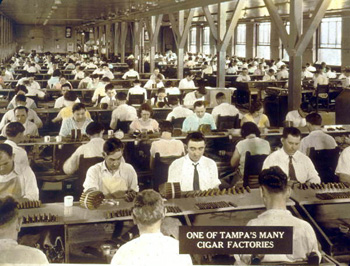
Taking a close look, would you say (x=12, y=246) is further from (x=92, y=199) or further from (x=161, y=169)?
(x=161, y=169)

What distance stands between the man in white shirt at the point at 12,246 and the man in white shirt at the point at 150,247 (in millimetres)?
366

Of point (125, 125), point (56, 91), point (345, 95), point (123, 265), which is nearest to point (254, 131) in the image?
point (125, 125)

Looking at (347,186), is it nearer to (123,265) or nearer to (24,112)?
(123,265)

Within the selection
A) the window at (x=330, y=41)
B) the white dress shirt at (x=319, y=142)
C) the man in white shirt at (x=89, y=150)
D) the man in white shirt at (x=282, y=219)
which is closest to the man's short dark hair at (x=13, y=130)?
the man in white shirt at (x=89, y=150)

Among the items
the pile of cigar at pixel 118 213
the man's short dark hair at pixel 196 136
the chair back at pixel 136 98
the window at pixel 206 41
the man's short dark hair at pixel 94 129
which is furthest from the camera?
the window at pixel 206 41

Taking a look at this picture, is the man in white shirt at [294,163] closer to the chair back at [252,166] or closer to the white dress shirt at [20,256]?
the chair back at [252,166]

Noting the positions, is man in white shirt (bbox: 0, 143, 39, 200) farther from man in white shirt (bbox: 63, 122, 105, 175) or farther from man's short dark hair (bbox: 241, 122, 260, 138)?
man's short dark hair (bbox: 241, 122, 260, 138)

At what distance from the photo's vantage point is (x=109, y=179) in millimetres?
4664

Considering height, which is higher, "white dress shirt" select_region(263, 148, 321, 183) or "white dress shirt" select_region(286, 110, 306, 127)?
"white dress shirt" select_region(286, 110, 306, 127)

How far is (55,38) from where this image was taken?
40688 millimetres

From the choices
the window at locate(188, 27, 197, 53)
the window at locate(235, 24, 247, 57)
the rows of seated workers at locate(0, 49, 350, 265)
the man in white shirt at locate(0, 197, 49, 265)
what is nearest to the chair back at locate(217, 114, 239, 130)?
the rows of seated workers at locate(0, 49, 350, 265)

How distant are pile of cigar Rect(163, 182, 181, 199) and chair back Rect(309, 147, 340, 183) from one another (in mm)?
2027

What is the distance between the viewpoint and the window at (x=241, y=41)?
2753 centimetres

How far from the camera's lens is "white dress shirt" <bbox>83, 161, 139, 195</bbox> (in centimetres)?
458
